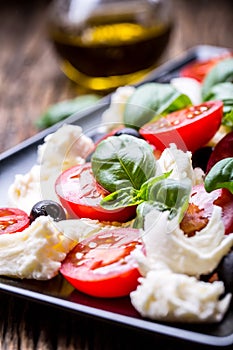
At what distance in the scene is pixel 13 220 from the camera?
80.9 inches

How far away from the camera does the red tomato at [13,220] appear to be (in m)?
2.01

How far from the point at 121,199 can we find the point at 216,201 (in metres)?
0.24

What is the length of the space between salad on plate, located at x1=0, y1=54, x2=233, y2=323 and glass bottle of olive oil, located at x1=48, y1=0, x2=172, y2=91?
932mm

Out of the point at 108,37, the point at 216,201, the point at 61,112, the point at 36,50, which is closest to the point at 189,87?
the point at 61,112

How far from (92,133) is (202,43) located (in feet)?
5.36

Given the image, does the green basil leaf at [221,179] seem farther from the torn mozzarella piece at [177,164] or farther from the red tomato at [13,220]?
the red tomato at [13,220]

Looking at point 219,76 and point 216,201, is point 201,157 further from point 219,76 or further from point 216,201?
point 219,76

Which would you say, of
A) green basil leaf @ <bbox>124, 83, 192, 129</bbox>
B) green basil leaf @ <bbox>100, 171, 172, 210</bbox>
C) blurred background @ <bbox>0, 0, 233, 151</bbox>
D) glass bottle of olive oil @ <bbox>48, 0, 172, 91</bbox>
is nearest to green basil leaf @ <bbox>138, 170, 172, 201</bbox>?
green basil leaf @ <bbox>100, 171, 172, 210</bbox>

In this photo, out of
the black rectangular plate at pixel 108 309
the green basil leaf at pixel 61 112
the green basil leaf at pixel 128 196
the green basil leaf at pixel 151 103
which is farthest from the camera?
the green basil leaf at pixel 61 112

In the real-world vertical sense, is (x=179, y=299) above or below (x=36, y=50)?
above

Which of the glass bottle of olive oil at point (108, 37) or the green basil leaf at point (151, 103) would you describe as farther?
the glass bottle of olive oil at point (108, 37)

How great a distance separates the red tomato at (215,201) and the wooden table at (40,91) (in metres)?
0.32

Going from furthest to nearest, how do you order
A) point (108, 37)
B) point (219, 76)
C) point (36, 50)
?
1. point (36, 50)
2. point (108, 37)
3. point (219, 76)

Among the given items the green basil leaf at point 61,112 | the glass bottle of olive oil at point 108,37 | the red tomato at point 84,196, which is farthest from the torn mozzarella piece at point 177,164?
the glass bottle of olive oil at point 108,37
